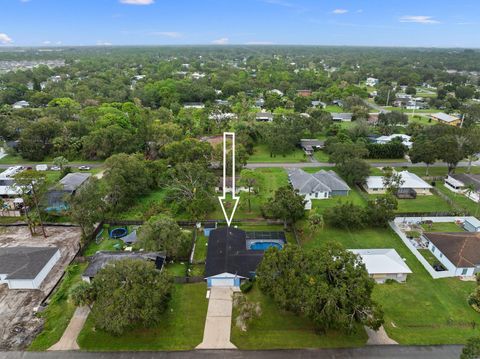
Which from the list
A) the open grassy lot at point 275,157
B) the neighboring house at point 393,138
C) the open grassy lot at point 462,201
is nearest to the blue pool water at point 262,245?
the open grassy lot at point 462,201

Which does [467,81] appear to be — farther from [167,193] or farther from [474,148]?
[167,193]

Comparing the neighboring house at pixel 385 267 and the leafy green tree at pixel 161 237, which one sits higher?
the leafy green tree at pixel 161 237

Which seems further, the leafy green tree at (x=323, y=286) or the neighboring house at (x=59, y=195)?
the neighboring house at (x=59, y=195)

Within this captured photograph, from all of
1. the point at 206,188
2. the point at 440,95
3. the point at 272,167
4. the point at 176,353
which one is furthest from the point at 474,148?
the point at 440,95

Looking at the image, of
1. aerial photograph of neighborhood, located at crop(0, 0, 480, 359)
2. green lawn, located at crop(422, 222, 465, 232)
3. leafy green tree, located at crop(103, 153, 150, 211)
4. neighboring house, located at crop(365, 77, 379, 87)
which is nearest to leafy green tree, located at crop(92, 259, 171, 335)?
aerial photograph of neighborhood, located at crop(0, 0, 480, 359)

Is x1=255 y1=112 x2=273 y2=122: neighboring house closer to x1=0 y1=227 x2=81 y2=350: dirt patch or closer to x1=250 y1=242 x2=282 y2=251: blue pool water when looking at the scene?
x1=250 y1=242 x2=282 y2=251: blue pool water

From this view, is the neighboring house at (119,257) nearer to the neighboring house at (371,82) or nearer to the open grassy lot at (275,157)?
the open grassy lot at (275,157)

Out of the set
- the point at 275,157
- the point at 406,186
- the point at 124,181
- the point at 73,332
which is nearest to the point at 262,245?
the point at 73,332
